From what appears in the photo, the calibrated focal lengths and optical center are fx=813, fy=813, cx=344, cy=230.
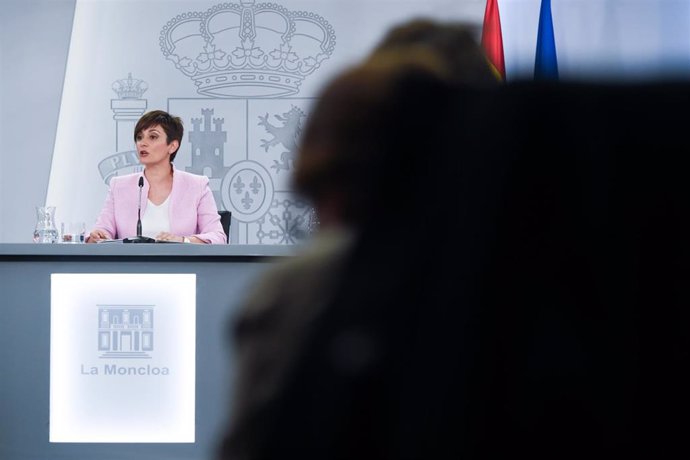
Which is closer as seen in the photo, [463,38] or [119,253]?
[463,38]

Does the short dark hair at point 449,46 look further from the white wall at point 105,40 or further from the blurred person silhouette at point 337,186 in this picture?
the white wall at point 105,40

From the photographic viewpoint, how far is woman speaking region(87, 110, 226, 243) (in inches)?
152

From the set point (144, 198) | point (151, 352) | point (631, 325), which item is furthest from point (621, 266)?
point (144, 198)

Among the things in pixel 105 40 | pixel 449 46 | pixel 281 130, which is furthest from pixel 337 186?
pixel 105 40

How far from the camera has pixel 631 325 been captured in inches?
17.4

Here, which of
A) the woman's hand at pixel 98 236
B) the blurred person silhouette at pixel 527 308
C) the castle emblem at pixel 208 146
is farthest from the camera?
the castle emblem at pixel 208 146

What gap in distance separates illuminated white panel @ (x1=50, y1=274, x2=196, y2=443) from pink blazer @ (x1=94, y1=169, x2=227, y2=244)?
825 millimetres

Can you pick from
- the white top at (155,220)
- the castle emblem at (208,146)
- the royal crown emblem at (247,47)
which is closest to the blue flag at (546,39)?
the royal crown emblem at (247,47)

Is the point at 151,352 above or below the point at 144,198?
below

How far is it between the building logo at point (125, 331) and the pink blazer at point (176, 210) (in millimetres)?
837

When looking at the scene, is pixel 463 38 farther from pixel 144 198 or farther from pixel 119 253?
pixel 144 198

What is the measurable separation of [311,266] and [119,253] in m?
2.69

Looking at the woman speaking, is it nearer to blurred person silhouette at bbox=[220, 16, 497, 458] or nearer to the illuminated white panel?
the illuminated white panel

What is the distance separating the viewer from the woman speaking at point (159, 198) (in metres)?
3.86
